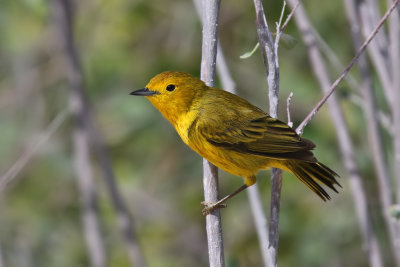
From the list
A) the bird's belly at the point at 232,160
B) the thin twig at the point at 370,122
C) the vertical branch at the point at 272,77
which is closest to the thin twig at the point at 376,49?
the thin twig at the point at 370,122

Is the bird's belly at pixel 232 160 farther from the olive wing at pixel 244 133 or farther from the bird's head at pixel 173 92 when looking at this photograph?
the bird's head at pixel 173 92

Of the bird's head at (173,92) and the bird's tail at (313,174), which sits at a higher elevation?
A: the bird's head at (173,92)

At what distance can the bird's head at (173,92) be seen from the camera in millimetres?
3740

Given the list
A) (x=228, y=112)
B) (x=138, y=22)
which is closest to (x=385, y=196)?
(x=228, y=112)

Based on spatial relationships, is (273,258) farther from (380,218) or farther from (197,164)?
(380,218)

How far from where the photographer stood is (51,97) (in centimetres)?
635

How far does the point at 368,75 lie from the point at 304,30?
0.49 meters

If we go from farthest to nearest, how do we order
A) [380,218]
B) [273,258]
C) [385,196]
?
[380,218]
[385,196]
[273,258]

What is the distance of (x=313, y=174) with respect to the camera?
337 centimetres

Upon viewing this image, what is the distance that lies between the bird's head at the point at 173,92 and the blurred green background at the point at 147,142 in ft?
4.72

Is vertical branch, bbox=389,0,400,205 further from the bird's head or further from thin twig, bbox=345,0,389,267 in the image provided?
the bird's head

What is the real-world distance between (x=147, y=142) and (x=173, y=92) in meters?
1.86

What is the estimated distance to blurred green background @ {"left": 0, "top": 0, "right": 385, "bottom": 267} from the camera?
531 centimetres

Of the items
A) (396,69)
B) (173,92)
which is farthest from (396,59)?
(173,92)
